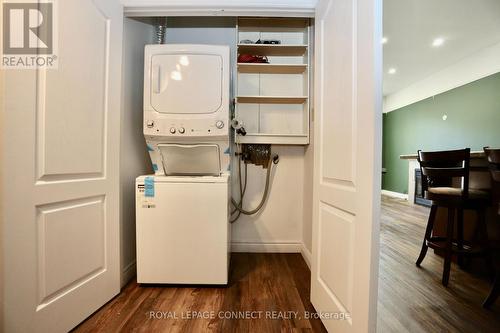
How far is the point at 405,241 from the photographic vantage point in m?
2.27

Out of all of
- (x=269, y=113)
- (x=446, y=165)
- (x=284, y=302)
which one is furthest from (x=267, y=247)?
(x=446, y=165)

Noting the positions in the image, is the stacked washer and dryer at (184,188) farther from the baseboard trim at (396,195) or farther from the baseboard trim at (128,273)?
the baseboard trim at (396,195)

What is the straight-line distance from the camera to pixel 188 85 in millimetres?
1354

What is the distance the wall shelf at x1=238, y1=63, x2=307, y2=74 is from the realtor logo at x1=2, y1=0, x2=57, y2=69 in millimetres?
1170

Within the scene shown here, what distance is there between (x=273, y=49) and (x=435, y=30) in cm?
298

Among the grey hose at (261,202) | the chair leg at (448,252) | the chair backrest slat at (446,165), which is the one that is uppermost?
the chair backrest slat at (446,165)

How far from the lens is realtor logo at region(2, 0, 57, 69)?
0.79m

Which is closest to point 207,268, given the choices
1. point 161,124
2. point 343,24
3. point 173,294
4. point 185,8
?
point 173,294

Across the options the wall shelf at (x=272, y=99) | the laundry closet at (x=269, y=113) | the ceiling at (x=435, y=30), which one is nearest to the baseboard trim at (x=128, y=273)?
the laundry closet at (x=269, y=113)

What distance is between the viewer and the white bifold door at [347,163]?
27.8 inches

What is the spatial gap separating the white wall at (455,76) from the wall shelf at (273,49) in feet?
13.4

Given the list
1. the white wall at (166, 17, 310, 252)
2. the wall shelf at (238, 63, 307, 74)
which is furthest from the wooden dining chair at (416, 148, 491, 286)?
the wall shelf at (238, 63, 307, 74)

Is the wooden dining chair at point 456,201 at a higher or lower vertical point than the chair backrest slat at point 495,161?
lower

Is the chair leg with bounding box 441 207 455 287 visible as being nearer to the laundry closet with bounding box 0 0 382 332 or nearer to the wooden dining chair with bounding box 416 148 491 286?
the wooden dining chair with bounding box 416 148 491 286
